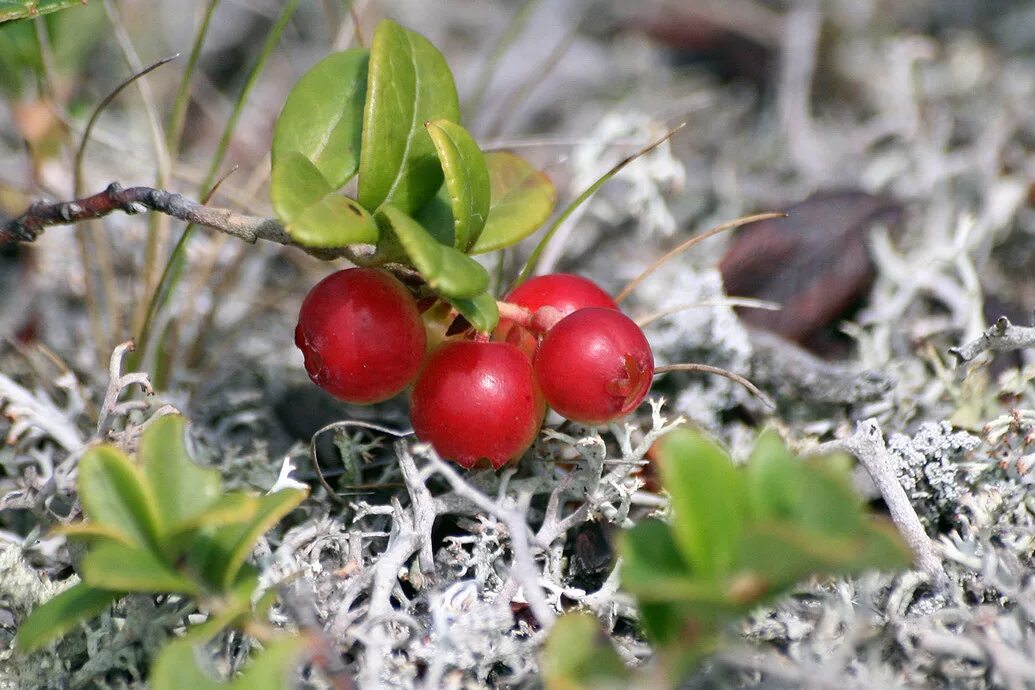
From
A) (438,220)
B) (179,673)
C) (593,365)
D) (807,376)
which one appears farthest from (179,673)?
(807,376)

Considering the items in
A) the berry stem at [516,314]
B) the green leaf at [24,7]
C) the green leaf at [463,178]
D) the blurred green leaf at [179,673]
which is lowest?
the blurred green leaf at [179,673]

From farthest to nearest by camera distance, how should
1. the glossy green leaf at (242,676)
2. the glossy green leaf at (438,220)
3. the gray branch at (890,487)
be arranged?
the glossy green leaf at (438,220) → the gray branch at (890,487) → the glossy green leaf at (242,676)

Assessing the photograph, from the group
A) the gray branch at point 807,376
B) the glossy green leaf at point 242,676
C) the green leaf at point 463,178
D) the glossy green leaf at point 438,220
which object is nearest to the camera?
the glossy green leaf at point 242,676

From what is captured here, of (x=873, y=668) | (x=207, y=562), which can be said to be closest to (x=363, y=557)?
(x=207, y=562)

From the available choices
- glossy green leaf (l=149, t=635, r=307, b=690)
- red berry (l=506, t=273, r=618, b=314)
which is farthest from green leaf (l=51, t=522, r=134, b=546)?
red berry (l=506, t=273, r=618, b=314)

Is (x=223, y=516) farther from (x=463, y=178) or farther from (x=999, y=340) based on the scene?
(x=999, y=340)

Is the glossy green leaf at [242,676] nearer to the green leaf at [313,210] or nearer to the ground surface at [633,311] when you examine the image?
the ground surface at [633,311]

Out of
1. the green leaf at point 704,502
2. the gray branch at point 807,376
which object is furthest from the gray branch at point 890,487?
the green leaf at point 704,502
